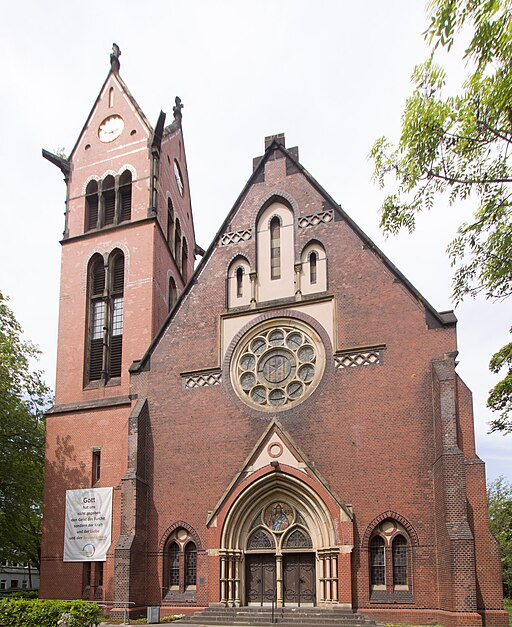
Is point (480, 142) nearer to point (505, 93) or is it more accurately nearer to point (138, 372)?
point (505, 93)

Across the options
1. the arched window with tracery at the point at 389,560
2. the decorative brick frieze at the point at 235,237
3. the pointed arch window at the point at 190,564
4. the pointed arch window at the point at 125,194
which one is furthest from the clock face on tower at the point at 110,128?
the arched window with tracery at the point at 389,560

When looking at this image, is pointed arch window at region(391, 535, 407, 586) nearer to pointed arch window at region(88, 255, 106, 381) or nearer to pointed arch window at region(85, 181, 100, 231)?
pointed arch window at region(88, 255, 106, 381)

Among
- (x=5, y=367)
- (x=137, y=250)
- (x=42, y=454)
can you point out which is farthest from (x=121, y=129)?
(x=42, y=454)

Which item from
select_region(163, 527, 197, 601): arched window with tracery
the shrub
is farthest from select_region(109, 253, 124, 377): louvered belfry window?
the shrub

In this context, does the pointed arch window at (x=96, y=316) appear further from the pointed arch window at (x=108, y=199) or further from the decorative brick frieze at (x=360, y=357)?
the decorative brick frieze at (x=360, y=357)

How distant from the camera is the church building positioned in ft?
67.9

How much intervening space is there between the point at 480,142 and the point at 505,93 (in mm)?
1523

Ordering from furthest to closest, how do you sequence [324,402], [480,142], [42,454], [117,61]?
[117,61] < [42,454] < [324,402] < [480,142]

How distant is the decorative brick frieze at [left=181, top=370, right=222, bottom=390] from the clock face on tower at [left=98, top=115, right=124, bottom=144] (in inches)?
539

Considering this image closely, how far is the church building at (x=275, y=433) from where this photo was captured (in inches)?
815

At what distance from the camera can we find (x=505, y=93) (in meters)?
10.3

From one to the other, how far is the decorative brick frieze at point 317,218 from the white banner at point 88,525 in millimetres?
12290

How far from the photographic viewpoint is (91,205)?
32.8 metres

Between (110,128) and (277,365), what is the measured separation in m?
16.0
